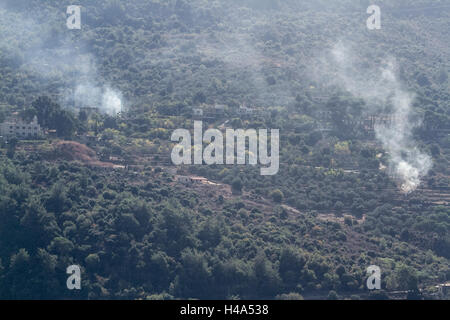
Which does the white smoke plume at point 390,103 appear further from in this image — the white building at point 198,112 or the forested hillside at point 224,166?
the white building at point 198,112

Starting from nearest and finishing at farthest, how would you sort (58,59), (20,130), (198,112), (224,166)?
(20,130) → (224,166) → (198,112) → (58,59)

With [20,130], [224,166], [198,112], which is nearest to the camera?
[20,130]

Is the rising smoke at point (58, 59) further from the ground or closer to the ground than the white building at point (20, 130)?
further from the ground

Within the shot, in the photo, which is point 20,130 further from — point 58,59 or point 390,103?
point 390,103

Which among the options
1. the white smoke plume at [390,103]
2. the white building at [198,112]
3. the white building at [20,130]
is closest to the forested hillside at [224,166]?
the white smoke plume at [390,103]

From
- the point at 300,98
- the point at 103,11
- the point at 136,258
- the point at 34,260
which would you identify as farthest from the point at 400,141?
the point at 103,11

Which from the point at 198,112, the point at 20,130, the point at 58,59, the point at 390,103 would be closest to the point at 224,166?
the point at 198,112

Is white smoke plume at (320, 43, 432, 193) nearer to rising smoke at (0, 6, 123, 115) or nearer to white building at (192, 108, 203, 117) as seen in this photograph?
white building at (192, 108, 203, 117)

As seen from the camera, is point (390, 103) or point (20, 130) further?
point (390, 103)
